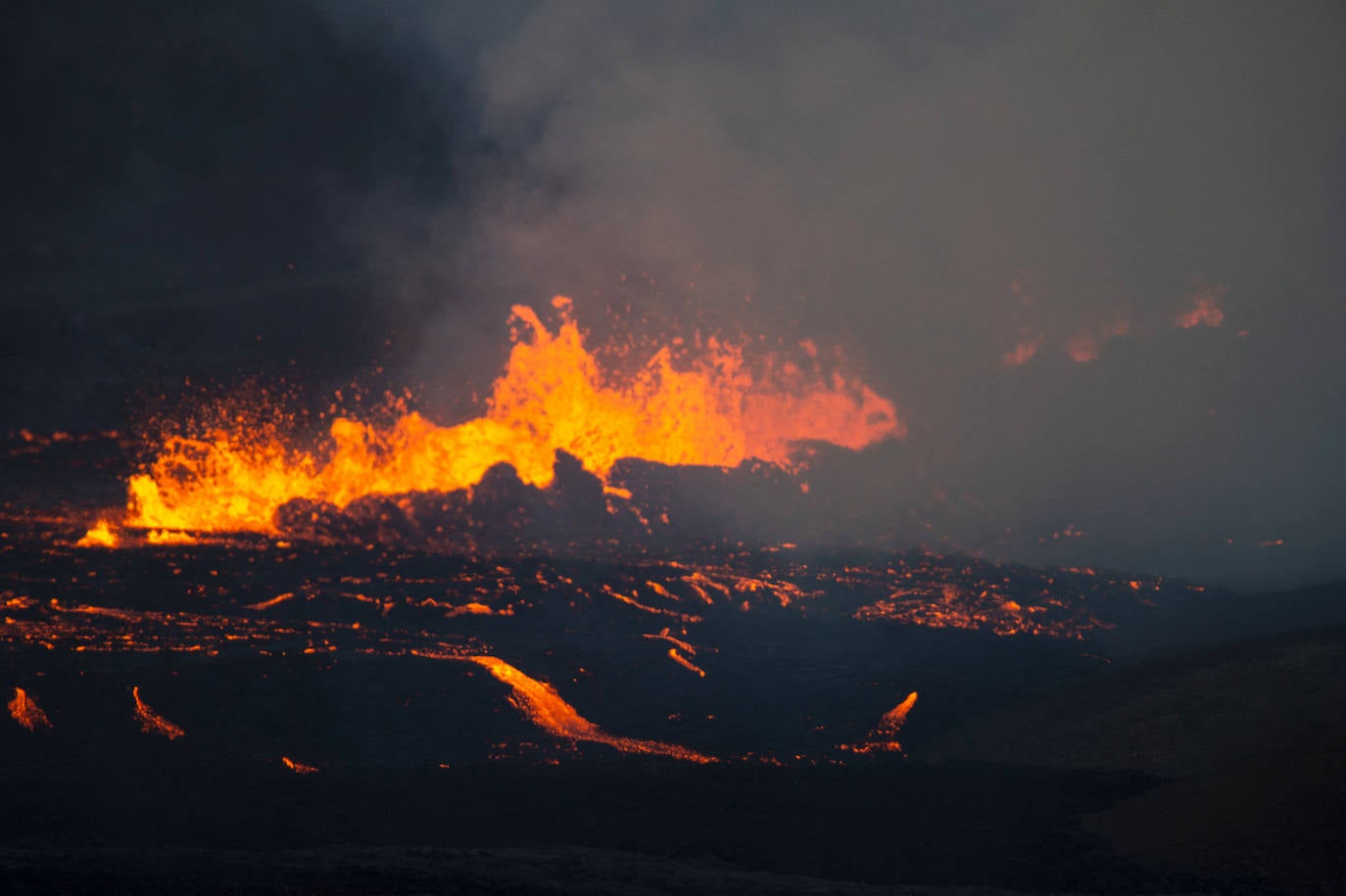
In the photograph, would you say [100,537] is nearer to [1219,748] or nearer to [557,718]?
[557,718]

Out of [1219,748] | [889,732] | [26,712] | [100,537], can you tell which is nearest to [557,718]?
[889,732]

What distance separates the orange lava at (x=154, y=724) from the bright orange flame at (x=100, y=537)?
36226 mm

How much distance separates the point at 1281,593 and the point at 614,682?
1860 inches

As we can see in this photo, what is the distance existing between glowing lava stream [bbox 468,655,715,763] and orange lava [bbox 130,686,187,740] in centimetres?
1179

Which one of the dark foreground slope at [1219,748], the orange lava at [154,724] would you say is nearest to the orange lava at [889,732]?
the dark foreground slope at [1219,748]

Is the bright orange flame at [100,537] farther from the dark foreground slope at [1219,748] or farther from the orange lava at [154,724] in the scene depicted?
the dark foreground slope at [1219,748]

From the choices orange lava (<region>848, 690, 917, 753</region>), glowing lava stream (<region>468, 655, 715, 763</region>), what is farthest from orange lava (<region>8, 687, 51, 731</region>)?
orange lava (<region>848, 690, 917, 753</region>)

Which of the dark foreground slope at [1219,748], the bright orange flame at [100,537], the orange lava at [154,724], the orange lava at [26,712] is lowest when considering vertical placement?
the dark foreground slope at [1219,748]

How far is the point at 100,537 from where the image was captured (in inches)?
2603

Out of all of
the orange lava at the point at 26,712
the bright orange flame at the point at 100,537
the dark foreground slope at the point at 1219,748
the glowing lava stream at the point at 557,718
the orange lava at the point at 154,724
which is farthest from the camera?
the bright orange flame at the point at 100,537

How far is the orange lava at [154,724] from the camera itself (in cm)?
3191

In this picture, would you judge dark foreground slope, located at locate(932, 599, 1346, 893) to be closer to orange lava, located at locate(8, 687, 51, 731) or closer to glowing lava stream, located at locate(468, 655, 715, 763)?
glowing lava stream, located at locate(468, 655, 715, 763)

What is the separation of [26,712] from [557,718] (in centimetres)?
1772

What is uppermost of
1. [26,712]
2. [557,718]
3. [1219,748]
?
[26,712]
